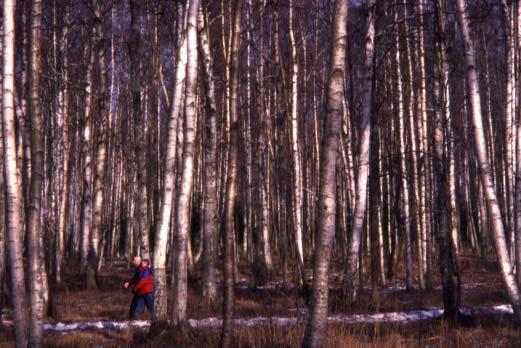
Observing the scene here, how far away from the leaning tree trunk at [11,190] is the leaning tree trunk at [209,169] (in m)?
4.89

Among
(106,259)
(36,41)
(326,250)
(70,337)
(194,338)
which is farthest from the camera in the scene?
(106,259)

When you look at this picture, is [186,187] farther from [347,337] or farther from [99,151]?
[99,151]

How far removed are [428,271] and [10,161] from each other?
10818 mm

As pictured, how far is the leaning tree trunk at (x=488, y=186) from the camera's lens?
8.32 m

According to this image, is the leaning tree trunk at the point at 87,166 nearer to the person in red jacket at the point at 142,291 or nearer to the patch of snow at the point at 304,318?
the person in red jacket at the point at 142,291

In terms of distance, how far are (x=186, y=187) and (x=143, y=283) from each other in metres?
4.04

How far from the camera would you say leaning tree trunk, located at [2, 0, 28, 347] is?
7.04m

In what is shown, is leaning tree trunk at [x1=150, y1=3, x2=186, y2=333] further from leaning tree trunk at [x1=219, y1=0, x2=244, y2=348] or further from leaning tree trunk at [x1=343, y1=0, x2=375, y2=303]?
leaning tree trunk at [x1=343, y1=0, x2=375, y2=303]

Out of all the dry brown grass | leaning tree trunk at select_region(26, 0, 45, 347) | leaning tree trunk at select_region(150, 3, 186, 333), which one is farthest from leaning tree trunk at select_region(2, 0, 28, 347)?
leaning tree trunk at select_region(150, 3, 186, 333)

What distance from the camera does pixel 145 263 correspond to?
41.0 ft

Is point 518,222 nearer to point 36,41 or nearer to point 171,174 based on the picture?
point 171,174

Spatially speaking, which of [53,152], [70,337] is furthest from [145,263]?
[53,152]

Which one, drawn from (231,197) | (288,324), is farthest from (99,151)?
(231,197)

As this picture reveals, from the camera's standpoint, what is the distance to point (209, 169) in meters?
13.0
